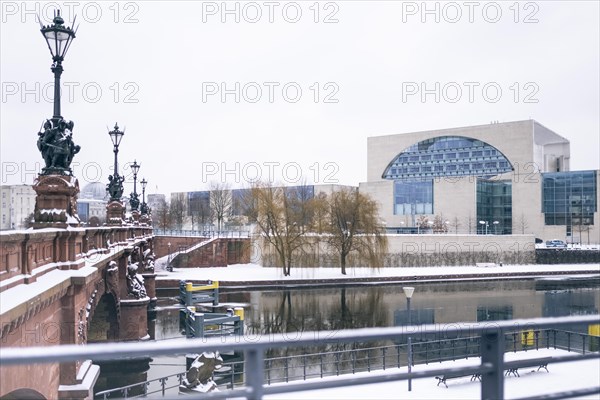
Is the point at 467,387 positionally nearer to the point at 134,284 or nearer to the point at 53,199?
the point at 53,199

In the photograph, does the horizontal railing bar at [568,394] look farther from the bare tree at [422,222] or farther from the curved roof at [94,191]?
the curved roof at [94,191]

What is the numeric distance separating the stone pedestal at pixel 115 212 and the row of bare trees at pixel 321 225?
2403cm

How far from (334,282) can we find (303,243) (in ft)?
15.9

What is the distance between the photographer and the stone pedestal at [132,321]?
2606 cm

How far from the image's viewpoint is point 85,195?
120 metres

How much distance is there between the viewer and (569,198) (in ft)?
239

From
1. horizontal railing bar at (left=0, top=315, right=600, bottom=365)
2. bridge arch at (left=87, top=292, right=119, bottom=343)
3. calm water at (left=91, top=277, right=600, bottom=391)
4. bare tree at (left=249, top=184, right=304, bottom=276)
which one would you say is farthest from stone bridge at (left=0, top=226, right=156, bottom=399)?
bare tree at (left=249, top=184, right=304, bottom=276)

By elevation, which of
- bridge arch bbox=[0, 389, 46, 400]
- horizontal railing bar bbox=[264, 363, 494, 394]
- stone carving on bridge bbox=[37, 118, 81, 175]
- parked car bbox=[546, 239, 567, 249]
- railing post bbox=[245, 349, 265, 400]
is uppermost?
stone carving on bridge bbox=[37, 118, 81, 175]

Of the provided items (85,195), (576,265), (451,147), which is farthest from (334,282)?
(85,195)

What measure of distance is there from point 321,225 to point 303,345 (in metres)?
47.2

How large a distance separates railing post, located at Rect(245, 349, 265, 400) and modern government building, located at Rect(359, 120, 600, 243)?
7005 cm

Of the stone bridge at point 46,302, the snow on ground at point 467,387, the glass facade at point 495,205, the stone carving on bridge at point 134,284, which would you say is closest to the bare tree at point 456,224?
the glass facade at point 495,205

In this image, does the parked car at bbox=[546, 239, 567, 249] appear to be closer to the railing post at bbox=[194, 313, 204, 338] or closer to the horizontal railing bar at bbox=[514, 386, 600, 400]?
the railing post at bbox=[194, 313, 204, 338]

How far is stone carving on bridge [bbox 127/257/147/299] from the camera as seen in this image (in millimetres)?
27109
